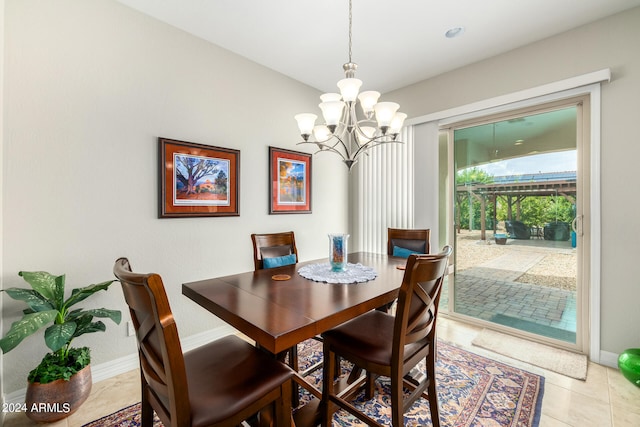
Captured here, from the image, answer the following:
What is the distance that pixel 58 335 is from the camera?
1.49 m

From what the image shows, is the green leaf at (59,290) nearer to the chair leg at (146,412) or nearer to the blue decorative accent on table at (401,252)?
the chair leg at (146,412)

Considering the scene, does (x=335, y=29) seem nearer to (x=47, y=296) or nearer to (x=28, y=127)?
(x=28, y=127)

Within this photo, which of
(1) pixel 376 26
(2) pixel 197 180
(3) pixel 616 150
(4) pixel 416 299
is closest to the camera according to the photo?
(4) pixel 416 299

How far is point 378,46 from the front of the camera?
2613mm

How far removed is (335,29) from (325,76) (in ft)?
2.77

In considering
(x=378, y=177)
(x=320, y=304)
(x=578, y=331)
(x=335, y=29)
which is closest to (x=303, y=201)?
(x=378, y=177)

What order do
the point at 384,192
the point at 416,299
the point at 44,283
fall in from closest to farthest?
the point at 416,299 → the point at 44,283 → the point at 384,192

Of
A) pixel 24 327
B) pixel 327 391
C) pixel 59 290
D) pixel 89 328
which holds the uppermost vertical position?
pixel 59 290

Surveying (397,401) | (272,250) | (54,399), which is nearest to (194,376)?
(397,401)

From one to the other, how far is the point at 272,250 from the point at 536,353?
2.46 m

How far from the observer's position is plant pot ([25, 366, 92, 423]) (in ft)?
5.13

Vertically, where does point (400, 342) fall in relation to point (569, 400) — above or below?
above

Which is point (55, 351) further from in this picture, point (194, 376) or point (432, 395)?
point (432, 395)

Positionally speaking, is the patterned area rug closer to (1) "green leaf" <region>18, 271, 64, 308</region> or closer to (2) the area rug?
(2) the area rug
